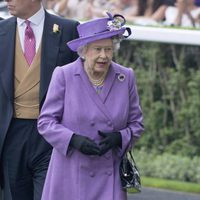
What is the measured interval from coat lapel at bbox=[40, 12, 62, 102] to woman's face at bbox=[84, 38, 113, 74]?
75 cm

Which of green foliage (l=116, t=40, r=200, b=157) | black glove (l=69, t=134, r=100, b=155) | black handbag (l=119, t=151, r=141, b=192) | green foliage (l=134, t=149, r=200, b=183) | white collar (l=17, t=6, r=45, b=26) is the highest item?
white collar (l=17, t=6, r=45, b=26)

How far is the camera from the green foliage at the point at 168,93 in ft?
34.3

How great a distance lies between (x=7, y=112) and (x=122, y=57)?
493 cm

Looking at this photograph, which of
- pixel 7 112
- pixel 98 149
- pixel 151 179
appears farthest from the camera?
pixel 151 179

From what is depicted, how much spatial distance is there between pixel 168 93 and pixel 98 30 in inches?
210

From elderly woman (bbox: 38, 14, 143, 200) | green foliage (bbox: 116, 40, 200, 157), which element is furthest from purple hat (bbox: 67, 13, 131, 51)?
green foliage (bbox: 116, 40, 200, 157)

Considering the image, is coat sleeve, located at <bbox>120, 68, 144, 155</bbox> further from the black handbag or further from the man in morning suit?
the man in morning suit

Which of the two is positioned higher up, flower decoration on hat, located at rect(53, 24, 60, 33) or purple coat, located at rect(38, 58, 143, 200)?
flower decoration on hat, located at rect(53, 24, 60, 33)

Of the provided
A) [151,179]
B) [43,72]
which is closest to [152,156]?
[151,179]

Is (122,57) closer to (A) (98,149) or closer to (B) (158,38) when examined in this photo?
(B) (158,38)

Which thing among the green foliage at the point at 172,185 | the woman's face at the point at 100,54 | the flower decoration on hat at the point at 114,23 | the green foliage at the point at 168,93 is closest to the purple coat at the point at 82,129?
the woman's face at the point at 100,54

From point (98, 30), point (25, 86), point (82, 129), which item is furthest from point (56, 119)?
point (25, 86)

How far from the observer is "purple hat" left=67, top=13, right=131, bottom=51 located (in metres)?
5.33

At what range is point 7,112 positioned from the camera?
609 cm
